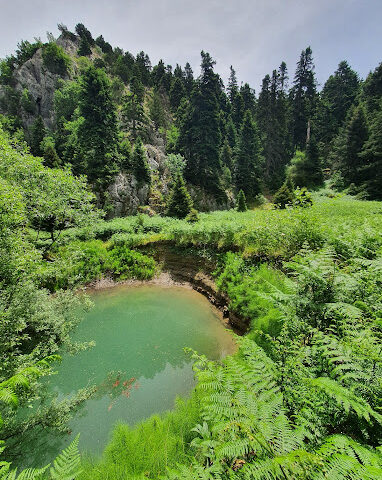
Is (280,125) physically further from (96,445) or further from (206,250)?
(96,445)

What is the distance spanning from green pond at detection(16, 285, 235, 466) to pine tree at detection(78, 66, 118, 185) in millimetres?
16746

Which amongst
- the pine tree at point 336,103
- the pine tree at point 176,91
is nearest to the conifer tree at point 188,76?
the pine tree at point 176,91

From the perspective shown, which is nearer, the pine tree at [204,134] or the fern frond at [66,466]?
the fern frond at [66,466]

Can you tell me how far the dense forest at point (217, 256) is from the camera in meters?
2.23

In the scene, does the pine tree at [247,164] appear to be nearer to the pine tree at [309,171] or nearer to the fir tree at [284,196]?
the pine tree at [309,171]

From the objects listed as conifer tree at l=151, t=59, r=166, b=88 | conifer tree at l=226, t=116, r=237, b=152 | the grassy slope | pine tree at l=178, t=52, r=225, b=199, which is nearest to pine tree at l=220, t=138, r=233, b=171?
conifer tree at l=226, t=116, r=237, b=152

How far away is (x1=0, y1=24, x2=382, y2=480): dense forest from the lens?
87.8 inches

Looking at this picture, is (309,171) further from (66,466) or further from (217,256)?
(66,466)

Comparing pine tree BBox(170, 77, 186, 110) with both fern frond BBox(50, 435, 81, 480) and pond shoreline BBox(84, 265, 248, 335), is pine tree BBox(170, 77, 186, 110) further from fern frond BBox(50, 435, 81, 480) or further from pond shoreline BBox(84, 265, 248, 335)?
fern frond BBox(50, 435, 81, 480)

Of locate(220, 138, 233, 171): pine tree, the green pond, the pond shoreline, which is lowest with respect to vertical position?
the green pond

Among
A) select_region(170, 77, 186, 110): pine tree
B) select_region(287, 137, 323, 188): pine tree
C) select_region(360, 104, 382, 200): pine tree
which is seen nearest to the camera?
select_region(360, 104, 382, 200): pine tree

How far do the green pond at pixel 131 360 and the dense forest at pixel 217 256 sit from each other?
490 mm

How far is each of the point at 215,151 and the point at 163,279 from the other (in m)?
24.6

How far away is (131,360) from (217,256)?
6.74 metres
